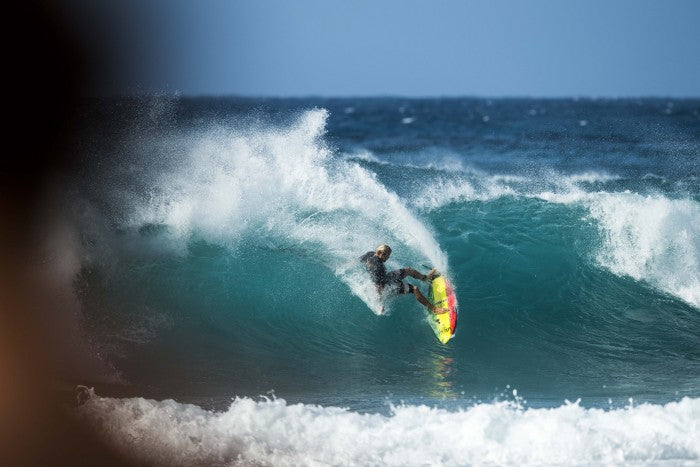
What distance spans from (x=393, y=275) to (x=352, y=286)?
857 millimetres

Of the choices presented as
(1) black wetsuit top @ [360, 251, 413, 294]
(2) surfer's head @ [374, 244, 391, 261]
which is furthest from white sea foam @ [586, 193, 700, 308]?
(2) surfer's head @ [374, 244, 391, 261]

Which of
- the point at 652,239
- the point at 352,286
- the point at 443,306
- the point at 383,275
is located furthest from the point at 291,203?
the point at 652,239

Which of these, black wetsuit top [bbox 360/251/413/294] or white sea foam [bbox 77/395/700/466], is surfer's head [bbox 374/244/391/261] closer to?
black wetsuit top [bbox 360/251/413/294]

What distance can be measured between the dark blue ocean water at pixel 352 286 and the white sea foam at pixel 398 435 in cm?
3

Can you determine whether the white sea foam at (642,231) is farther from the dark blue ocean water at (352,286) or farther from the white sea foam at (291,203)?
the white sea foam at (291,203)

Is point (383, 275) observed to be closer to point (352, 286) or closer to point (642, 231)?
point (352, 286)

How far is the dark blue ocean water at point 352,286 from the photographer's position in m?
7.06

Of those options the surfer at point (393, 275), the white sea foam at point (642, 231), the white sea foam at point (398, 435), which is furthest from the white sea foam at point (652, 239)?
the white sea foam at point (398, 435)

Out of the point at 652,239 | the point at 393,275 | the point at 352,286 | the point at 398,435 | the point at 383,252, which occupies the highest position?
the point at 652,239

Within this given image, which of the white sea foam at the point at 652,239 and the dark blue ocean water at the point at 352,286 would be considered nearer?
the dark blue ocean water at the point at 352,286

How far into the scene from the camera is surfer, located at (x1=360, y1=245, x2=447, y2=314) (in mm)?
8242

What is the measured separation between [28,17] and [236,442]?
698 cm

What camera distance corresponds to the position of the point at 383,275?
27.7 ft

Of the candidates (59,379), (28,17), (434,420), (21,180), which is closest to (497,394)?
(434,420)
